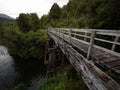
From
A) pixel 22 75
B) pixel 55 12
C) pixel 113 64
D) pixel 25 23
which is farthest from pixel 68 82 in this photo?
pixel 55 12

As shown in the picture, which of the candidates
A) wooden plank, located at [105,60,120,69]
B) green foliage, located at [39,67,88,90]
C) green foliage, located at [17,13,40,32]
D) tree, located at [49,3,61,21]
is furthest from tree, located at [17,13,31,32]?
wooden plank, located at [105,60,120,69]

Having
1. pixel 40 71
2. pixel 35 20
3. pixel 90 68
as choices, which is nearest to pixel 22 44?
pixel 40 71

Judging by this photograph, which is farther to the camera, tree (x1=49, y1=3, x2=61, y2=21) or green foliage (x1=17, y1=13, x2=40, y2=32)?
tree (x1=49, y1=3, x2=61, y2=21)

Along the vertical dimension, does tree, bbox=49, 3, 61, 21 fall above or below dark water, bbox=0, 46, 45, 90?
above

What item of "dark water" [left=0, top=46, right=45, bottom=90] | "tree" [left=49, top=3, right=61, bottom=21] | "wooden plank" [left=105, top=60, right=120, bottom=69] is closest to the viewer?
"wooden plank" [left=105, top=60, right=120, bottom=69]

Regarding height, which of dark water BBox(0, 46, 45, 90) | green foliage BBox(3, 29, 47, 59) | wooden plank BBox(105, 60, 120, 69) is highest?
wooden plank BBox(105, 60, 120, 69)

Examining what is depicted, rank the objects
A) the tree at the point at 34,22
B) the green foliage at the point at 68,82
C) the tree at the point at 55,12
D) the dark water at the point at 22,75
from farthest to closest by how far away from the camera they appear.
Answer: the tree at the point at 55,12 < the tree at the point at 34,22 < the dark water at the point at 22,75 < the green foliage at the point at 68,82

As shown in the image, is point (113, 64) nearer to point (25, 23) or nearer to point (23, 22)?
point (25, 23)

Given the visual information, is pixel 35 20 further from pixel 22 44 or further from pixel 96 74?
pixel 96 74

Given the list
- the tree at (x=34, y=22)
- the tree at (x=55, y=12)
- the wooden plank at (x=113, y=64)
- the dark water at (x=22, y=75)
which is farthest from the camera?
the tree at (x=55, y=12)

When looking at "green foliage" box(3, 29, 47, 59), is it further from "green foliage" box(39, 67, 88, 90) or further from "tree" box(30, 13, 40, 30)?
"green foliage" box(39, 67, 88, 90)

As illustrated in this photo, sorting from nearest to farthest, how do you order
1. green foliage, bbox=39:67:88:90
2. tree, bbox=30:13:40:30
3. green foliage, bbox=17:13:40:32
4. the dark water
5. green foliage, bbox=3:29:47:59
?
green foliage, bbox=39:67:88:90 < the dark water < green foliage, bbox=3:29:47:59 < green foliage, bbox=17:13:40:32 < tree, bbox=30:13:40:30

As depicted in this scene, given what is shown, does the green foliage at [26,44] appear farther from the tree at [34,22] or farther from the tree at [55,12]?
the tree at [55,12]

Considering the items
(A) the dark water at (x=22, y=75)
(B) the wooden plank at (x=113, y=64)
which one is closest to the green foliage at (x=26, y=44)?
(A) the dark water at (x=22, y=75)
